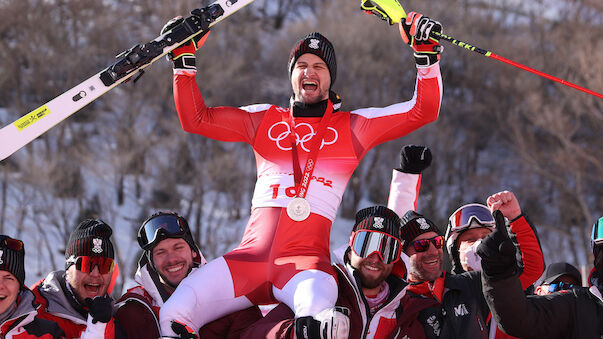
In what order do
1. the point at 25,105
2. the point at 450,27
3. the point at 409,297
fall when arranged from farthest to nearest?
the point at 450,27 < the point at 25,105 < the point at 409,297

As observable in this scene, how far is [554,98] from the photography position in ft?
107

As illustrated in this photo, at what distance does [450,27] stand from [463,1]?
404cm

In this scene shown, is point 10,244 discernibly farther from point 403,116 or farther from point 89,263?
point 403,116

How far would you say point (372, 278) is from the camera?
3684 millimetres

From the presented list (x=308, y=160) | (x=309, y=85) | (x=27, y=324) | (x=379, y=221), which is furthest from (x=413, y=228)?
(x=27, y=324)

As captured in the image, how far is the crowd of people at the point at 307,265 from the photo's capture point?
3.37 meters

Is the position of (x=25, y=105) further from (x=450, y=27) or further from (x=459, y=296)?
(x=459, y=296)

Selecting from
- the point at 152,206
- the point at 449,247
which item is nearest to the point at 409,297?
the point at 449,247

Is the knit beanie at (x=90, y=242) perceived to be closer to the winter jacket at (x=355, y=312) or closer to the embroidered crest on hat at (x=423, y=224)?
the winter jacket at (x=355, y=312)

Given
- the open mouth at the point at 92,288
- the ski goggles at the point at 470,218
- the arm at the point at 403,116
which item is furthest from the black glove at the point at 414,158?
the open mouth at the point at 92,288

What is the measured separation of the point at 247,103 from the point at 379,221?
91.1 ft

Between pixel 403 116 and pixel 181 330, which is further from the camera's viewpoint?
pixel 403 116

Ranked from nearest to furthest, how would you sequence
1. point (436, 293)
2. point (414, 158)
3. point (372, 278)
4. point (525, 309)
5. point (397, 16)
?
point (525, 309), point (372, 278), point (436, 293), point (397, 16), point (414, 158)

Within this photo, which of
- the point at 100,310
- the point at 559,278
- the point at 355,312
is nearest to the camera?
the point at 100,310
